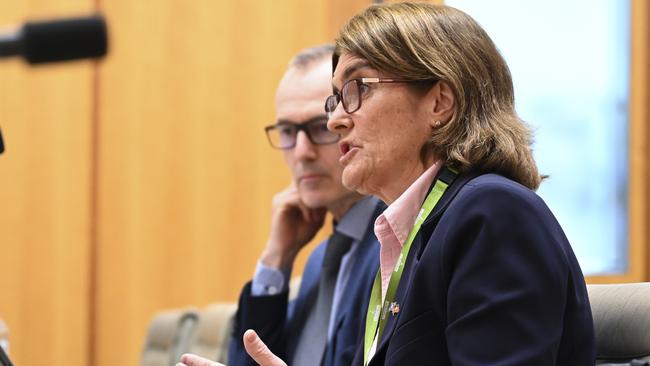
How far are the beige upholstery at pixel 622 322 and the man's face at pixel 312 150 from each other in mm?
867

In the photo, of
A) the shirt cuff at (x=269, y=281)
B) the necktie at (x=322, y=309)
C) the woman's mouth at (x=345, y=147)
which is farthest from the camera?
the shirt cuff at (x=269, y=281)

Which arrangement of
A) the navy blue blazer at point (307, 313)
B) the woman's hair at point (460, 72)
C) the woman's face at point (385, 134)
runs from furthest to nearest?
the navy blue blazer at point (307, 313)
the woman's face at point (385, 134)
the woman's hair at point (460, 72)

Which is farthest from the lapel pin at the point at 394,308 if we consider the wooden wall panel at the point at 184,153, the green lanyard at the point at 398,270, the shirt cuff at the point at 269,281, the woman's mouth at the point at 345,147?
the wooden wall panel at the point at 184,153

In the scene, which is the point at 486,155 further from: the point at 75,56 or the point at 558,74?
the point at 558,74

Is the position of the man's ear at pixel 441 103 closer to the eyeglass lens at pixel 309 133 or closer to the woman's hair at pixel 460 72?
the woman's hair at pixel 460 72

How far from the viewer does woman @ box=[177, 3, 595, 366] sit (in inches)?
52.2

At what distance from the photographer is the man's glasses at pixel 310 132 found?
236 centimetres

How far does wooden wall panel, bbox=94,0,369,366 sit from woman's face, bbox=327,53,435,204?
3.03 metres

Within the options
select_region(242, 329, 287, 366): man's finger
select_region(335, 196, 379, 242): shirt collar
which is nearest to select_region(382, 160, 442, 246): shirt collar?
select_region(242, 329, 287, 366): man's finger

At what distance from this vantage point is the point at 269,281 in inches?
97.4

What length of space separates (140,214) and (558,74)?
2.18 metres

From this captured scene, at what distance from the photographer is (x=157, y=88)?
15.8ft

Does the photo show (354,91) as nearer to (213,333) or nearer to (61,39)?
(61,39)

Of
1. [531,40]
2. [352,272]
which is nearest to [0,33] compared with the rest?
[352,272]
